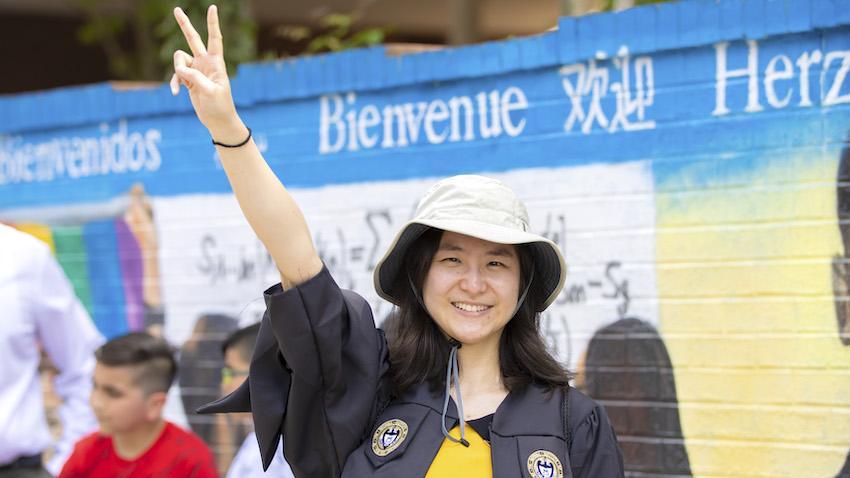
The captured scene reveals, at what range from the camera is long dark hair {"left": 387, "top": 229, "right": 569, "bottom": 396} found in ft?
9.82

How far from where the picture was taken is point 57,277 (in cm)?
440

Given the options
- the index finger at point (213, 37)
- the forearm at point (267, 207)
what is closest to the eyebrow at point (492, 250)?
the forearm at point (267, 207)

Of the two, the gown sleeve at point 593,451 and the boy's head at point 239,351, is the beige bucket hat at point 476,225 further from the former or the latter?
the boy's head at point 239,351

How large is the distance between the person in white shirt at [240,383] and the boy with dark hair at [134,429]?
5.8 inches

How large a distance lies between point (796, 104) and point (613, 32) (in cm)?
78

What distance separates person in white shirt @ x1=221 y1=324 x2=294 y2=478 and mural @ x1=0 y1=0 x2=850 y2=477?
0.31m

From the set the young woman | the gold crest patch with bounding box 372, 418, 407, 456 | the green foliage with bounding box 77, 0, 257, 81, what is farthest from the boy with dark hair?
the green foliage with bounding box 77, 0, 257, 81

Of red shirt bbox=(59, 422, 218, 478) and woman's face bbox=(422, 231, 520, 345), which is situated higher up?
woman's face bbox=(422, 231, 520, 345)

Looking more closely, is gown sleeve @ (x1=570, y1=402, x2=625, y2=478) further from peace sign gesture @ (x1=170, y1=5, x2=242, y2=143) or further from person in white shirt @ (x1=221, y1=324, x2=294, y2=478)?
person in white shirt @ (x1=221, y1=324, x2=294, y2=478)

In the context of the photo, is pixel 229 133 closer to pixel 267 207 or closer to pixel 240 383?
pixel 267 207

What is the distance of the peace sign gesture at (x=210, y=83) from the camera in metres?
2.64

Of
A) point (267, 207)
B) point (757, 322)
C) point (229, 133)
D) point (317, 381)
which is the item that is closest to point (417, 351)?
point (317, 381)

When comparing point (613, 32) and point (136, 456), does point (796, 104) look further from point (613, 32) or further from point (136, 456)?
point (136, 456)

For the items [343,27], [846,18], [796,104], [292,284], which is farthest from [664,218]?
[343,27]
